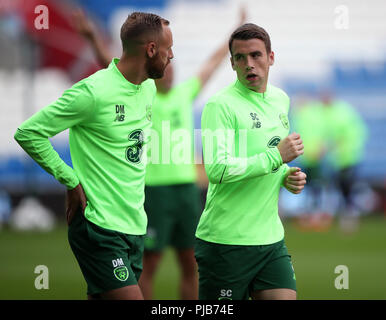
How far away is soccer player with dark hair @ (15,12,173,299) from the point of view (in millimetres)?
3812

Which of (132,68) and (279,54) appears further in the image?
(279,54)

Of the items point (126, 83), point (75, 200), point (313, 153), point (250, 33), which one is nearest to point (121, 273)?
point (75, 200)

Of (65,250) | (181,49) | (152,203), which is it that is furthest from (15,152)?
(152,203)

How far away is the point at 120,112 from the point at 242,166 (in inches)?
28.8

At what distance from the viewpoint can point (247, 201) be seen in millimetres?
4051

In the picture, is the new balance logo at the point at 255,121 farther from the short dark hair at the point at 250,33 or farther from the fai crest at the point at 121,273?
the fai crest at the point at 121,273

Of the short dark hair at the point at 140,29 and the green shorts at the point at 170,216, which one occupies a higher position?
the short dark hair at the point at 140,29

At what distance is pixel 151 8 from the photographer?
53.9 feet

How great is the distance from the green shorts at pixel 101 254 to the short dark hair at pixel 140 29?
100cm

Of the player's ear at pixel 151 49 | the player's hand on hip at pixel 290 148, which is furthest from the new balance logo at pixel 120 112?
the player's hand on hip at pixel 290 148

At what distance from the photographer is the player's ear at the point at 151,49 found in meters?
3.95

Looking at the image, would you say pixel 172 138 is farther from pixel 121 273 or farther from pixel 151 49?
pixel 121 273
